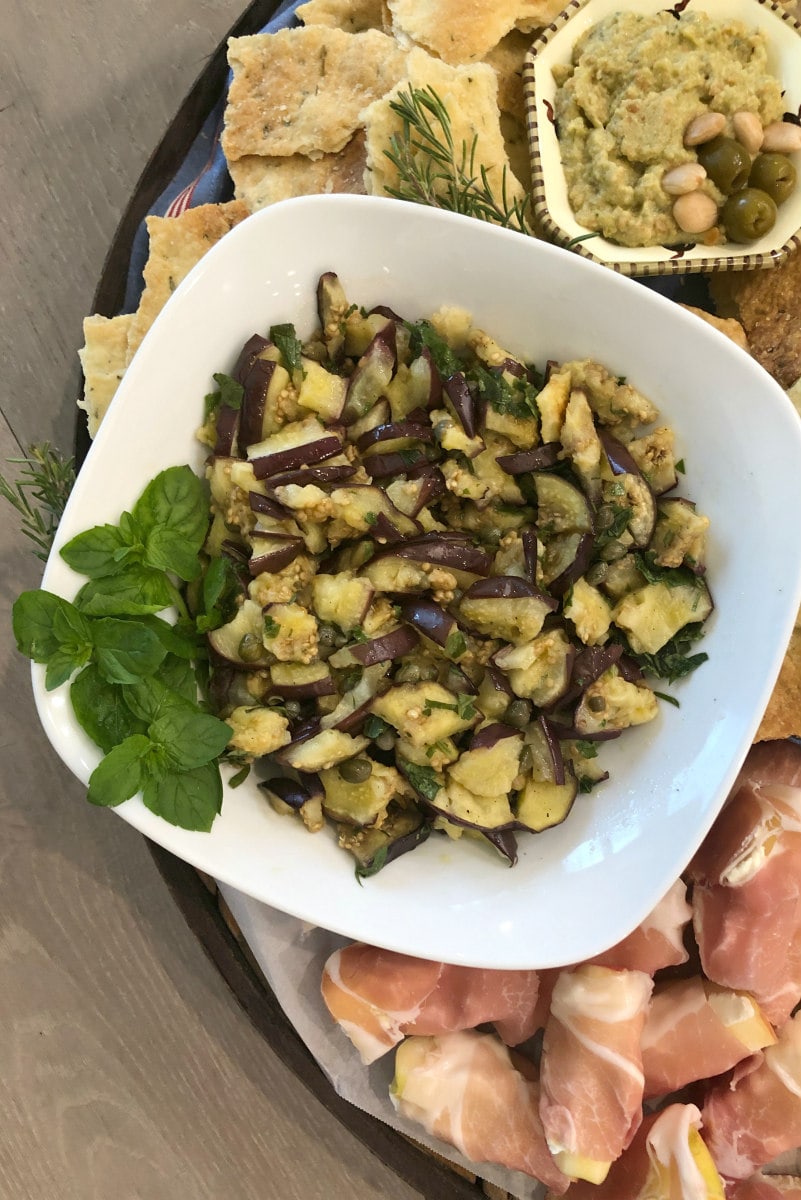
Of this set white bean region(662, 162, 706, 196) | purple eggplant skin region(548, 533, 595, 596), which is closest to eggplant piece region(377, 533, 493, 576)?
purple eggplant skin region(548, 533, 595, 596)

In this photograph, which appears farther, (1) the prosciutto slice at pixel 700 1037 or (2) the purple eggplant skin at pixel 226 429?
(1) the prosciutto slice at pixel 700 1037

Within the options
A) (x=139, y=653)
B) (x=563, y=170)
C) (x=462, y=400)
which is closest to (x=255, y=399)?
(x=462, y=400)

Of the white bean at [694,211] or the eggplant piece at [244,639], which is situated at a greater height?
the white bean at [694,211]

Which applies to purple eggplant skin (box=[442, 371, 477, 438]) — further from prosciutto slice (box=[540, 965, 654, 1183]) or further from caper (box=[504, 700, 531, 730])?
prosciutto slice (box=[540, 965, 654, 1183])

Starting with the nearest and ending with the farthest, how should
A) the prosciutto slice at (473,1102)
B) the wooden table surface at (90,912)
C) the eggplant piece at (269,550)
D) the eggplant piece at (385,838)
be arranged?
the eggplant piece at (269,550) < the eggplant piece at (385,838) < the prosciutto slice at (473,1102) < the wooden table surface at (90,912)

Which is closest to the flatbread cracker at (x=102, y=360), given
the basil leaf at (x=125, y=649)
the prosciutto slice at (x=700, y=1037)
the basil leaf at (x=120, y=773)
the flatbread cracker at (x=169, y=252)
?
the flatbread cracker at (x=169, y=252)

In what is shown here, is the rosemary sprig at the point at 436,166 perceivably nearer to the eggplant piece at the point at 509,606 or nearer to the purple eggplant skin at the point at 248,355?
the purple eggplant skin at the point at 248,355
